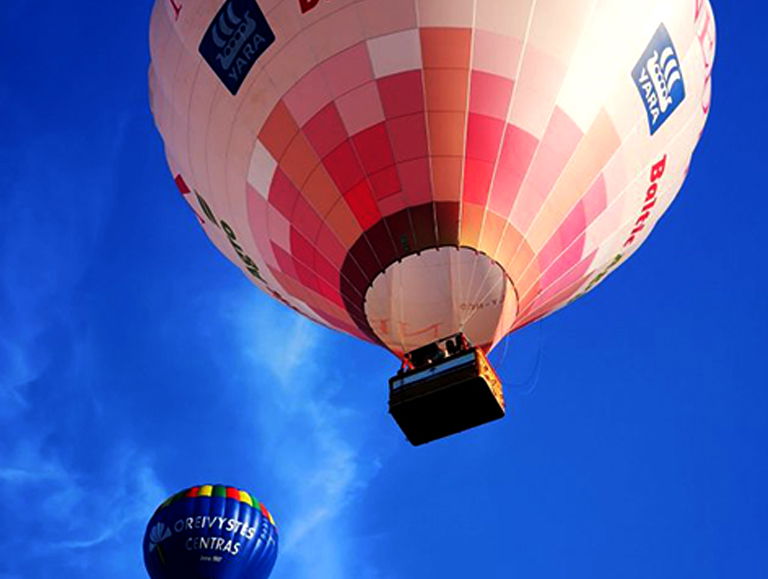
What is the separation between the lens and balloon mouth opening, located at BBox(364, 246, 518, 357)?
1170 cm

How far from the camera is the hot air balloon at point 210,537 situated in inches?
799

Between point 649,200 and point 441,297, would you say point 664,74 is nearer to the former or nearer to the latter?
point 649,200

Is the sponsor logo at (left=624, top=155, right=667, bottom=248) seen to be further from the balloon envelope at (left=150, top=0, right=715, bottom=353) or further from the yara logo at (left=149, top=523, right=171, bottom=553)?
the yara logo at (left=149, top=523, right=171, bottom=553)

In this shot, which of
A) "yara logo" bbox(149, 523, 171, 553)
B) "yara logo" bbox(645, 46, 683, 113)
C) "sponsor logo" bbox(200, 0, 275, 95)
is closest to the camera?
"sponsor logo" bbox(200, 0, 275, 95)

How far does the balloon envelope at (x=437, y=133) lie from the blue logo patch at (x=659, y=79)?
2 centimetres

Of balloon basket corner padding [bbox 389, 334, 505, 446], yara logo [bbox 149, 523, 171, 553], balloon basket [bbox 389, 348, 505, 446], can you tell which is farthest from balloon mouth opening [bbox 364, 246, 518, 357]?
yara logo [bbox 149, 523, 171, 553]

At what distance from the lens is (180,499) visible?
21.3 meters

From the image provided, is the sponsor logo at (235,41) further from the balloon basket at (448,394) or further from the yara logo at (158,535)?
the yara logo at (158,535)

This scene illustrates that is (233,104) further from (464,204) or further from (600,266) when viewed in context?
(600,266)

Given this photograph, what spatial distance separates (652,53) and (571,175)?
168cm

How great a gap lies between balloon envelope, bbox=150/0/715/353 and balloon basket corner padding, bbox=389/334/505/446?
272 mm

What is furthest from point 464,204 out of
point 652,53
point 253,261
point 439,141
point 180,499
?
point 180,499

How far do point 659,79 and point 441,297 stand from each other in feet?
11.6

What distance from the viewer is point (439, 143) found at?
1156 centimetres
